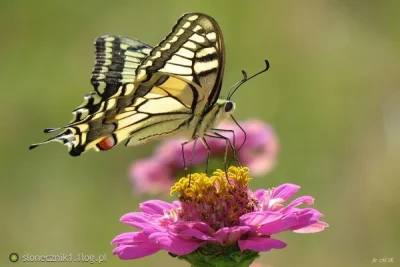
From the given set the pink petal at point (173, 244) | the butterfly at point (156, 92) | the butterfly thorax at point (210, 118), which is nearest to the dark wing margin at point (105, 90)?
the butterfly at point (156, 92)

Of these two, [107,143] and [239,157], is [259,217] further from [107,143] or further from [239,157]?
[239,157]

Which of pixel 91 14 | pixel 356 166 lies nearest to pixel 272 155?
pixel 356 166

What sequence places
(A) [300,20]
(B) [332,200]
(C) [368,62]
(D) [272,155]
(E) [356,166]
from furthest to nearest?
1. (A) [300,20]
2. (C) [368,62]
3. (E) [356,166]
4. (B) [332,200]
5. (D) [272,155]

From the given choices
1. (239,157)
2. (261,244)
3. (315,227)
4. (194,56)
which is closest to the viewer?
(261,244)

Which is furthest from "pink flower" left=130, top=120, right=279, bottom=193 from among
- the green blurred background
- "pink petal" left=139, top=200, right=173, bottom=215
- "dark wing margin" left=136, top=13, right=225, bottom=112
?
"pink petal" left=139, top=200, right=173, bottom=215

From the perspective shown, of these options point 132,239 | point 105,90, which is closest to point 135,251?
point 132,239

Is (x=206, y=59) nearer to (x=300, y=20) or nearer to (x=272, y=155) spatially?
(x=272, y=155)

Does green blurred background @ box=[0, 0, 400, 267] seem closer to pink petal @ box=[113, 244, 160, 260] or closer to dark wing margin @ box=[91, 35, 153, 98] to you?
dark wing margin @ box=[91, 35, 153, 98]
